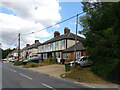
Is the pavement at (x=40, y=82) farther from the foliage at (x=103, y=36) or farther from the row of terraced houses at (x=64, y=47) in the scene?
the row of terraced houses at (x=64, y=47)

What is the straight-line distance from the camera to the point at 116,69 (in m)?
14.9

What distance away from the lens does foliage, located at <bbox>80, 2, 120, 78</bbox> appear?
15734 mm

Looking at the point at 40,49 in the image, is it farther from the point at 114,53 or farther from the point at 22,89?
Answer: the point at 22,89

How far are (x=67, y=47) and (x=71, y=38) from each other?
8.34 feet

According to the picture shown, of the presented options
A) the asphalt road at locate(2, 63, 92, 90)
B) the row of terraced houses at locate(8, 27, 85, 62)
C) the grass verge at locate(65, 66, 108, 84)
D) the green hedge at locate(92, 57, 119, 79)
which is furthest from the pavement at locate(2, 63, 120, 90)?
the row of terraced houses at locate(8, 27, 85, 62)

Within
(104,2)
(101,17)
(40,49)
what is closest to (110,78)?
(101,17)

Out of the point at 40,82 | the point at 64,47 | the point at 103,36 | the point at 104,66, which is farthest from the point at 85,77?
the point at 64,47

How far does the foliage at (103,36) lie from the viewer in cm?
1573

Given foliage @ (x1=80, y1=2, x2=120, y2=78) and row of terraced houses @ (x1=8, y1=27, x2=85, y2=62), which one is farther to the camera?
row of terraced houses @ (x1=8, y1=27, x2=85, y2=62)

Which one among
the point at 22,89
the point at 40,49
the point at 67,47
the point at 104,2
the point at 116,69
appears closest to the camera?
the point at 22,89

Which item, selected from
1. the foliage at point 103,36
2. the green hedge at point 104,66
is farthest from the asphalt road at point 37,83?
the foliage at point 103,36

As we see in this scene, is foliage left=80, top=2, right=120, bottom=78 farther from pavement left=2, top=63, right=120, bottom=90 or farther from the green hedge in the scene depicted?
pavement left=2, top=63, right=120, bottom=90

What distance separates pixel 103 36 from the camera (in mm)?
16703

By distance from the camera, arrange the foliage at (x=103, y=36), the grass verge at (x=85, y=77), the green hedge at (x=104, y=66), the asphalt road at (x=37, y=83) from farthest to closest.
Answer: the foliage at (x=103, y=36)
the grass verge at (x=85, y=77)
the green hedge at (x=104, y=66)
the asphalt road at (x=37, y=83)
